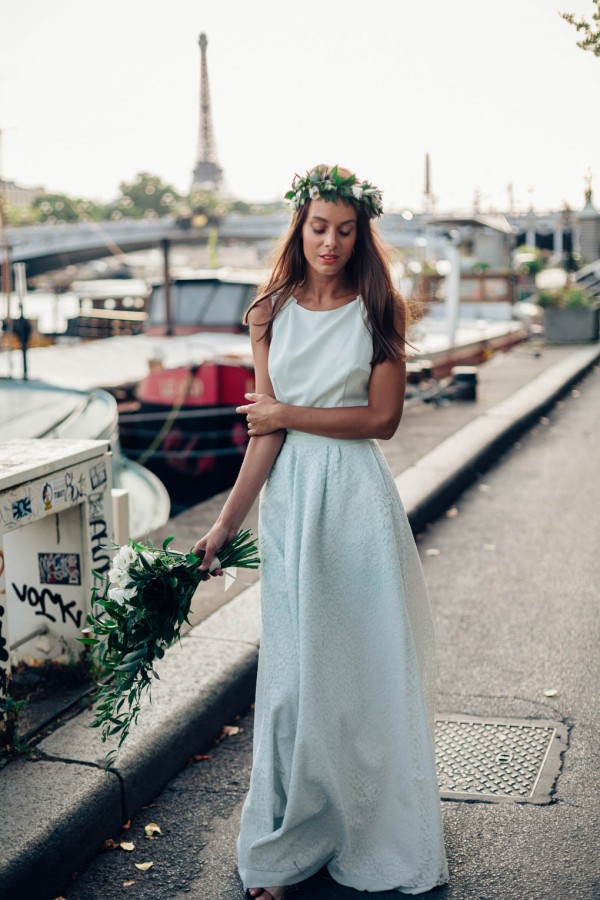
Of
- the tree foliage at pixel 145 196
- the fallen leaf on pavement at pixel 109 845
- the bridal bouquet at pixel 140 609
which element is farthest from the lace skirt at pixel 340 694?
the tree foliage at pixel 145 196

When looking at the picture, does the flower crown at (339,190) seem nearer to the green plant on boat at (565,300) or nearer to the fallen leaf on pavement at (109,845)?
the fallen leaf on pavement at (109,845)

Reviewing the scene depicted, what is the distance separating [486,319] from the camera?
25750 millimetres

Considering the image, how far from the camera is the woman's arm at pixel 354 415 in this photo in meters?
2.77

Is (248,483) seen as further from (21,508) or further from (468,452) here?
(468,452)

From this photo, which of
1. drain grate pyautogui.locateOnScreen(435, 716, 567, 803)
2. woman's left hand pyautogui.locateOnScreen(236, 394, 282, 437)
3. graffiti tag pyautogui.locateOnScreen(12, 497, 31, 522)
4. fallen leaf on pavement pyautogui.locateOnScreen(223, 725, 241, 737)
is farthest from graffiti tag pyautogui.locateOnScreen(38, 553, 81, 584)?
drain grate pyautogui.locateOnScreen(435, 716, 567, 803)

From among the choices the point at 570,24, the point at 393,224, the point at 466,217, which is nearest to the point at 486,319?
the point at 466,217

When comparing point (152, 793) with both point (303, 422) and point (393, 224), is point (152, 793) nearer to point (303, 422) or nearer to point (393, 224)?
point (303, 422)

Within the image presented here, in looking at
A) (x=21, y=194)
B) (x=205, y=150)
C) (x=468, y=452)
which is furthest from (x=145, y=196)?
(x=468, y=452)

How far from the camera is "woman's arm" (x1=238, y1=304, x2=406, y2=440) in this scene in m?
2.77

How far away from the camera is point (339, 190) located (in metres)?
2.74

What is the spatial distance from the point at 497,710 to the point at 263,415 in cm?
181

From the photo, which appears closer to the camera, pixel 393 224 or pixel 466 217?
pixel 466 217

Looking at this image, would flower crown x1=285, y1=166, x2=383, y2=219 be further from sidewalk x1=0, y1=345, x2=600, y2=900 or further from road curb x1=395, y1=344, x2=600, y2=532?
road curb x1=395, y1=344, x2=600, y2=532

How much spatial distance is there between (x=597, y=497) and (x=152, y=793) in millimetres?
5098
